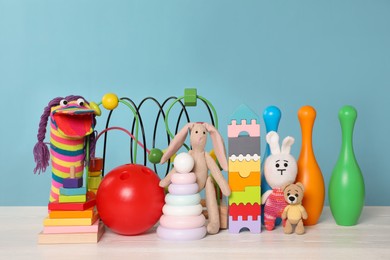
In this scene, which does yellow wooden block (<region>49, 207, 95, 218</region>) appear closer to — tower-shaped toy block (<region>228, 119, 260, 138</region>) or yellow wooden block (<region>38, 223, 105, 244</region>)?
yellow wooden block (<region>38, 223, 105, 244</region>)

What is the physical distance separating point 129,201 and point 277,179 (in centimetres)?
33

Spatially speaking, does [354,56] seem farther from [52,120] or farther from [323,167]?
[52,120]

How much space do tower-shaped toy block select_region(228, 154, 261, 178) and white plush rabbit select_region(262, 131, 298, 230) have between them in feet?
0.14

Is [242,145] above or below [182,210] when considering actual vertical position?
above

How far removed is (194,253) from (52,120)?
0.42 m

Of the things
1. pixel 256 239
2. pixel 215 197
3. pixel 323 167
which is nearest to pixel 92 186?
pixel 215 197

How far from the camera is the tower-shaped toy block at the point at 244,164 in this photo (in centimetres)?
117

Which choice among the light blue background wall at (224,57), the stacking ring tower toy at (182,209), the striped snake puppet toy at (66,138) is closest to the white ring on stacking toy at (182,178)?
the stacking ring tower toy at (182,209)

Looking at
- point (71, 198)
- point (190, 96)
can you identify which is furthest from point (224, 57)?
point (71, 198)

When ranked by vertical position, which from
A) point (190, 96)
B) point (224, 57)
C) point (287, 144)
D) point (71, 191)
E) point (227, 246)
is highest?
point (224, 57)

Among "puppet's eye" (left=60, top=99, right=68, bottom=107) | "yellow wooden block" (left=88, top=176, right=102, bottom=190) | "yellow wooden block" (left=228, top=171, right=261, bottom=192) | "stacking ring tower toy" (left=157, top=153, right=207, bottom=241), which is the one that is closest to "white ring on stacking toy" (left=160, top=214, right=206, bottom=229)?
"stacking ring tower toy" (left=157, top=153, right=207, bottom=241)

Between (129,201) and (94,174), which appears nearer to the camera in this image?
(129,201)

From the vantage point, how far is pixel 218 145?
1188 mm

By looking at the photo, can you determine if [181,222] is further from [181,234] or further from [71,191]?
[71,191]
